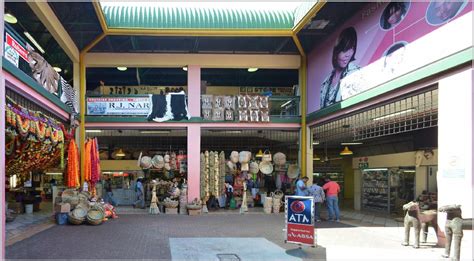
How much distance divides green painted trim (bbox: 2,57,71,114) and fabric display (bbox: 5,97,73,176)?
0.58m

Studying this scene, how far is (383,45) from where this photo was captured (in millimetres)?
10672

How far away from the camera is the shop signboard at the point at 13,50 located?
27.8ft

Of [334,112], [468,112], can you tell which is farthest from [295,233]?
[334,112]

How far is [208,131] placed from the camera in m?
17.0

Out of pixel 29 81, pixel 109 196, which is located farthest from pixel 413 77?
pixel 109 196

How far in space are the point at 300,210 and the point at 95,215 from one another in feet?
19.4

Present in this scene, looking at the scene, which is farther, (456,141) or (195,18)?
(195,18)

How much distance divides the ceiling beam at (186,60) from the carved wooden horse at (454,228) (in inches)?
378

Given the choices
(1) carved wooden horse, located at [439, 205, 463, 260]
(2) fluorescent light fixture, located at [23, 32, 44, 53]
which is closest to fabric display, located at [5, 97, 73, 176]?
(2) fluorescent light fixture, located at [23, 32, 44, 53]

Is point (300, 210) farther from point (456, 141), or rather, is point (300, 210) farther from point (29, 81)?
point (29, 81)

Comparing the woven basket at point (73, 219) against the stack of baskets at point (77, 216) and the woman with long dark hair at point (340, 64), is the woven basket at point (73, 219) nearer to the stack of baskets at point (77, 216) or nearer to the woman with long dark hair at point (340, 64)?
the stack of baskets at point (77, 216)

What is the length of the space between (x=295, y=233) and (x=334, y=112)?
18.7 ft

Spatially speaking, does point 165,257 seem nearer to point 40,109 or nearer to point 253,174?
point 40,109

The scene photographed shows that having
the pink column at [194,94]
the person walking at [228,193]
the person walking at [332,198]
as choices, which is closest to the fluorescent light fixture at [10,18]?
the pink column at [194,94]
